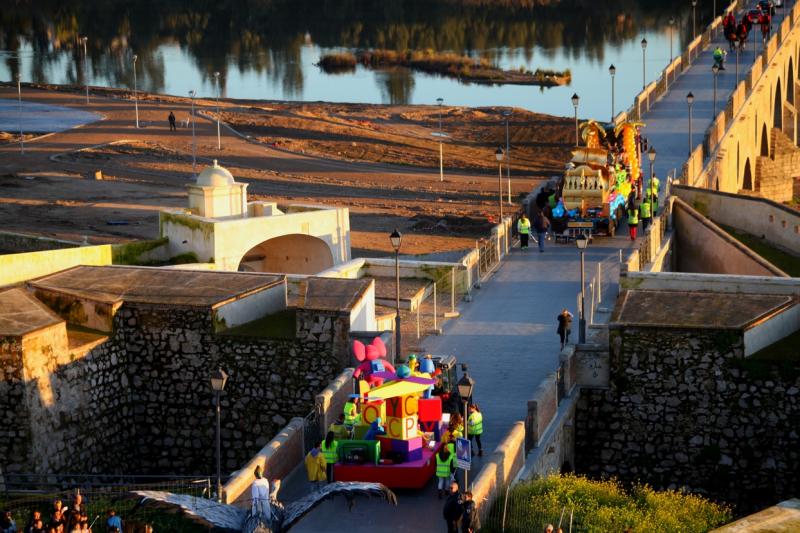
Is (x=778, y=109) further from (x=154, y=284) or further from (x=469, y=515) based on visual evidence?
(x=469, y=515)

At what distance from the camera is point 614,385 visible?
2714 centimetres

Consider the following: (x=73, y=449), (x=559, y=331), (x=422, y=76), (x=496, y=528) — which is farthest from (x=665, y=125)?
(x=422, y=76)

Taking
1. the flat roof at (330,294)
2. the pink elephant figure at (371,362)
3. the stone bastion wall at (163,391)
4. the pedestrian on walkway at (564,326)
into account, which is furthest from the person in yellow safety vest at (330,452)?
the pedestrian on walkway at (564,326)

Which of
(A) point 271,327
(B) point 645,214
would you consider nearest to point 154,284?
(A) point 271,327

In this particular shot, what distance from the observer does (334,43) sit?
121750 mm

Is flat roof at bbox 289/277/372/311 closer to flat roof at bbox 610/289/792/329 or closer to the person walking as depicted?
flat roof at bbox 610/289/792/329

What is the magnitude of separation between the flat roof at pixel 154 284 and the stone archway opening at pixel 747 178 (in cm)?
3783

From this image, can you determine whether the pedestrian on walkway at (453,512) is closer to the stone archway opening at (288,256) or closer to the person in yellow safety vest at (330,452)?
the person in yellow safety vest at (330,452)

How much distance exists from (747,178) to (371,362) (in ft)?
144

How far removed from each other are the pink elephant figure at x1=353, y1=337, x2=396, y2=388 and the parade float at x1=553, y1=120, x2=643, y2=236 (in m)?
14.0

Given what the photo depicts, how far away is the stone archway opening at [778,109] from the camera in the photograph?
77.6 m

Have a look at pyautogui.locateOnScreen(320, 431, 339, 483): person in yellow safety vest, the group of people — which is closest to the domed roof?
pyautogui.locateOnScreen(320, 431, 339, 483): person in yellow safety vest

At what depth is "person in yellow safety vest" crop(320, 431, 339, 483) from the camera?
22.6 meters

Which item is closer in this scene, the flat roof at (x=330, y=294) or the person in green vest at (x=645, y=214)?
the flat roof at (x=330, y=294)
